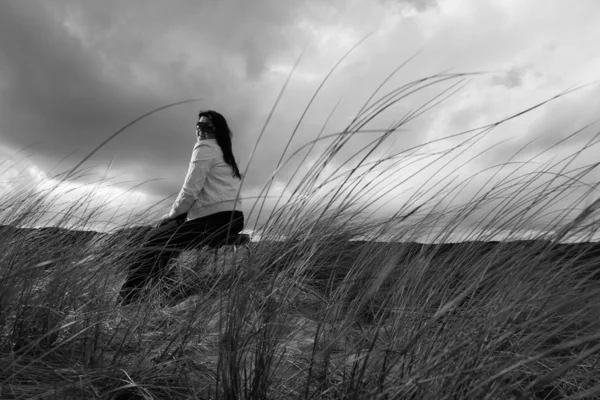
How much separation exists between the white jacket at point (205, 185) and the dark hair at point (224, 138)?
0.18 feet

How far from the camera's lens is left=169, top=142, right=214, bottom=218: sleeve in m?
3.39

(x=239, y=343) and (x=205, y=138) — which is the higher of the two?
(x=205, y=138)

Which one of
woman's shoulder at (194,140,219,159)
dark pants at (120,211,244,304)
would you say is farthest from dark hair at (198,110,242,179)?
dark pants at (120,211,244,304)

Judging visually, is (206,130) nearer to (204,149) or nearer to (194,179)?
(204,149)

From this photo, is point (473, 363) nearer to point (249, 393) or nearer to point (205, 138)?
point (249, 393)

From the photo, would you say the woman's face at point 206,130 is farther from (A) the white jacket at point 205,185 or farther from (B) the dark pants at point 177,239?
(B) the dark pants at point 177,239

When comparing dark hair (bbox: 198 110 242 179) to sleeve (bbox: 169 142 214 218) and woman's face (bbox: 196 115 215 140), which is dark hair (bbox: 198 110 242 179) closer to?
woman's face (bbox: 196 115 215 140)

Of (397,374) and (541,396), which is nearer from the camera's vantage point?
(397,374)

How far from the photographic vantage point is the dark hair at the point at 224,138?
373cm

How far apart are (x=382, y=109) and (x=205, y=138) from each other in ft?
8.88

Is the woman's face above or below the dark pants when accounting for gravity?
above

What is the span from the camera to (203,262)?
355 centimetres

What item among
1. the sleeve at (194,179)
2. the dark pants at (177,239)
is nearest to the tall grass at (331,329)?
the dark pants at (177,239)

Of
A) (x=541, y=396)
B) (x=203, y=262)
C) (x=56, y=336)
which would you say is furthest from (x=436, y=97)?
(x=203, y=262)
